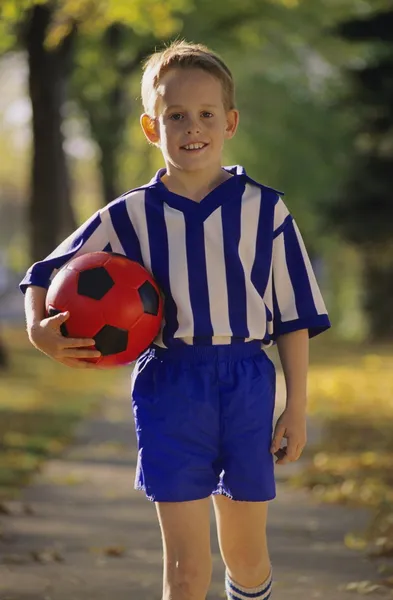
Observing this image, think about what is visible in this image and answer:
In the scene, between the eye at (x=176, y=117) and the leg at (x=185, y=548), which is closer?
the leg at (x=185, y=548)

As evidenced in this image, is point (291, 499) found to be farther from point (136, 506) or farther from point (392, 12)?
point (392, 12)

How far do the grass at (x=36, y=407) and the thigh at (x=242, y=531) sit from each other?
396 cm

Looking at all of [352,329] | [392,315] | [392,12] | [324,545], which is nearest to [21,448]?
[324,545]

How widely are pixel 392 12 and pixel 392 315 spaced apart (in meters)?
6.62

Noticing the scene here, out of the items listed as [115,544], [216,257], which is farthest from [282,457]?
[115,544]

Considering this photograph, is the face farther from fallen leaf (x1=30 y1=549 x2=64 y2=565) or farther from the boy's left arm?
fallen leaf (x1=30 y1=549 x2=64 y2=565)

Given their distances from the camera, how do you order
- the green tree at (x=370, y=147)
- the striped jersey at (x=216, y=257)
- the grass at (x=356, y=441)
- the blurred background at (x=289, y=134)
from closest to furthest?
the striped jersey at (x=216, y=257), the grass at (x=356, y=441), the blurred background at (x=289, y=134), the green tree at (x=370, y=147)

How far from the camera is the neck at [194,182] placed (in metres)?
4.43

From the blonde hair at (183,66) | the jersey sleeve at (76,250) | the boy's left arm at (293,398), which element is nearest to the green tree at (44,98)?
the blonde hair at (183,66)

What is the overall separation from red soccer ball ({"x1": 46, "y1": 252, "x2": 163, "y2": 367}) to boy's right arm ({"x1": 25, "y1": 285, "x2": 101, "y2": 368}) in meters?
0.04

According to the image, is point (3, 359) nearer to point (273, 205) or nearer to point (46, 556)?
point (46, 556)

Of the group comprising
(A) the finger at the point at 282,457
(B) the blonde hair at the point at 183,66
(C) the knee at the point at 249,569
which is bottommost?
(C) the knee at the point at 249,569

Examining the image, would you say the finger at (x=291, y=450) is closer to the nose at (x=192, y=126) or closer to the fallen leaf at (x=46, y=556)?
the nose at (x=192, y=126)

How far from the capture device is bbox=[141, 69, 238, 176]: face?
4.33 meters
